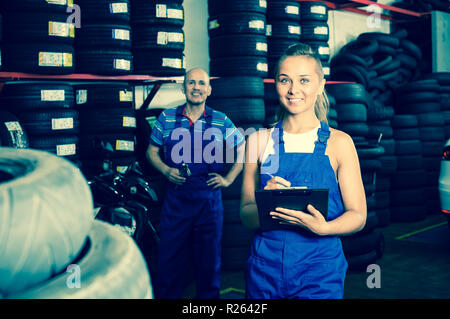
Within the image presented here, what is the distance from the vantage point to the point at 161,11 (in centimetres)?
440

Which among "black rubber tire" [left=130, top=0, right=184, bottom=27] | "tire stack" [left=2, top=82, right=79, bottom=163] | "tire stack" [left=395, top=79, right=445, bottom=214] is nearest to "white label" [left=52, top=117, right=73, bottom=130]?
"tire stack" [left=2, top=82, right=79, bottom=163]

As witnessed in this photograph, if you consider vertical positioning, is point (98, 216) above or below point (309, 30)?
below

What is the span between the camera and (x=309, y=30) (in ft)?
19.2

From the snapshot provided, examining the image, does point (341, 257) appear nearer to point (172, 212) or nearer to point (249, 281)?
point (249, 281)

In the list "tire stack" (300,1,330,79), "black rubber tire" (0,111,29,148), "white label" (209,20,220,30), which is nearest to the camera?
"black rubber tire" (0,111,29,148)

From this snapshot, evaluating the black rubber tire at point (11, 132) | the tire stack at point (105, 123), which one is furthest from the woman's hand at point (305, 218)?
the tire stack at point (105, 123)

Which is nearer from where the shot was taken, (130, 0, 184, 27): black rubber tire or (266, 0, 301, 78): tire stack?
(130, 0, 184, 27): black rubber tire

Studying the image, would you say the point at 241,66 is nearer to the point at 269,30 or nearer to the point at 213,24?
the point at 213,24

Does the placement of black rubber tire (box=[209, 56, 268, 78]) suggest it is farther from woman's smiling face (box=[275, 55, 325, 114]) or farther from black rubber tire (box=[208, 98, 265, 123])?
woman's smiling face (box=[275, 55, 325, 114])

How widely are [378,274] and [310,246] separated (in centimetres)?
273

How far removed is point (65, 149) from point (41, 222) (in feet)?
10.1

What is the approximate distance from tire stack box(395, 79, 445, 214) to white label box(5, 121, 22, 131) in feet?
17.4

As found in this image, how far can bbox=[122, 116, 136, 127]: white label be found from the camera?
4.17 metres
